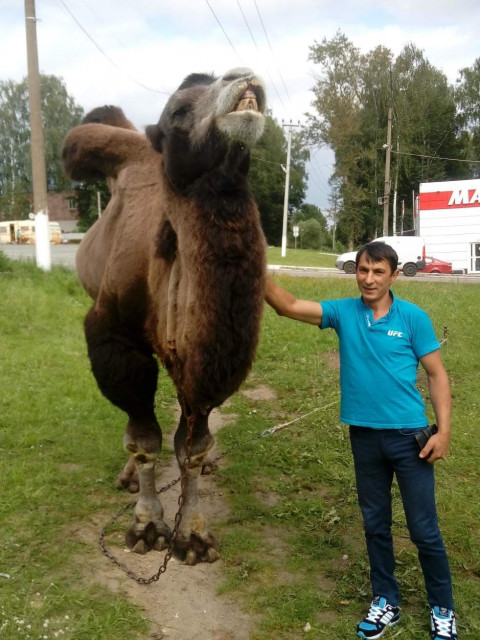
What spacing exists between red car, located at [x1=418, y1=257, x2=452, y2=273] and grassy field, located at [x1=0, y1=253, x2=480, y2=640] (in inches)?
834

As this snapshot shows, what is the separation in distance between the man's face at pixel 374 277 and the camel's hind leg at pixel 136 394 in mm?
1554

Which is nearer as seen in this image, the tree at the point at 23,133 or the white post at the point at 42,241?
the white post at the point at 42,241

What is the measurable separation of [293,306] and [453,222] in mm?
29921

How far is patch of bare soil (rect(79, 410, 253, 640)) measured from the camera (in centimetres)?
326

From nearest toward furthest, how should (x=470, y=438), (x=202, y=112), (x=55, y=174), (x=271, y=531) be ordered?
(x=202, y=112), (x=271, y=531), (x=470, y=438), (x=55, y=174)

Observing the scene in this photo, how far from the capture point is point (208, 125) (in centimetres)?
285

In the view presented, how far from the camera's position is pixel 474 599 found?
3480mm

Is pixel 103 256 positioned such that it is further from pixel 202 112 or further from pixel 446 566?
pixel 446 566

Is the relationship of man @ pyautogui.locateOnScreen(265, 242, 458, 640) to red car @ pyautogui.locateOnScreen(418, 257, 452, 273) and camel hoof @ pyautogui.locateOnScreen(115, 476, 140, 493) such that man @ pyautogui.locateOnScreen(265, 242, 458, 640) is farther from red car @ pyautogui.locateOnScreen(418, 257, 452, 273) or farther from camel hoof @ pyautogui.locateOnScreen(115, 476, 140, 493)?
red car @ pyautogui.locateOnScreen(418, 257, 452, 273)

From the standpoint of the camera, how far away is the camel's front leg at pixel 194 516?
12.9 ft

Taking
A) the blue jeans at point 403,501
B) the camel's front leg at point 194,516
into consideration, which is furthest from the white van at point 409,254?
the blue jeans at point 403,501

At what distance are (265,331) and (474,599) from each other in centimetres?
729

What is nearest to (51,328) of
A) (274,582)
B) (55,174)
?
(274,582)

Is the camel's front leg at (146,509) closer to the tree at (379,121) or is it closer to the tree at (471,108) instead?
the tree at (379,121)
